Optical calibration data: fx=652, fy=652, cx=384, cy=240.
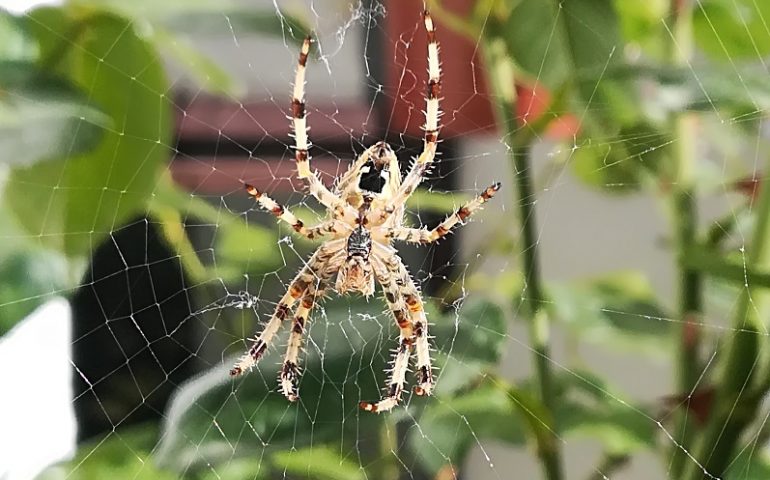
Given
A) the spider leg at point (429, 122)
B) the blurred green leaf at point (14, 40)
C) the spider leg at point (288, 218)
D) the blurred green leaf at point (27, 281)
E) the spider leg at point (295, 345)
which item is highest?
the blurred green leaf at point (14, 40)

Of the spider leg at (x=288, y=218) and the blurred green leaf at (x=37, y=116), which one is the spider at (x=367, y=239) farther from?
the blurred green leaf at (x=37, y=116)

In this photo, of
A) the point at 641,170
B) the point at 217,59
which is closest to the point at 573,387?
the point at 641,170

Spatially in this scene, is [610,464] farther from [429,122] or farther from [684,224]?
[429,122]

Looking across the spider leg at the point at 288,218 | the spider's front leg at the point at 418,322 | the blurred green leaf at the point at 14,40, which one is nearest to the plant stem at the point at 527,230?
the spider's front leg at the point at 418,322

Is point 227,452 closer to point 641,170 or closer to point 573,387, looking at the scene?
point 573,387

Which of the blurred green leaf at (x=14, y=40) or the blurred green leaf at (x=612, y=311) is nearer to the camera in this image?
the blurred green leaf at (x=14, y=40)

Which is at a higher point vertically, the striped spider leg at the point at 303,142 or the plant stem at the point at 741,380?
the striped spider leg at the point at 303,142
